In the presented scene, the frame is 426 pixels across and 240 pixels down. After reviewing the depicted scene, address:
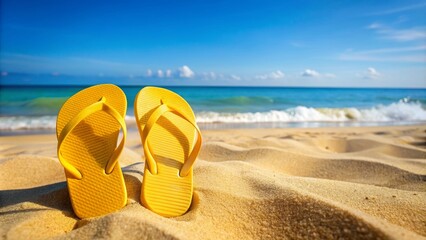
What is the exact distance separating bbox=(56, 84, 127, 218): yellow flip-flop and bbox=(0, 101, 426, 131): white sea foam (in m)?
5.46

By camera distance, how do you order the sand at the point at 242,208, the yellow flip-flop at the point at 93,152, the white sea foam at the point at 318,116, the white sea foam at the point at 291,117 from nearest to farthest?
1. the sand at the point at 242,208
2. the yellow flip-flop at the point at 93,152
3. the white sea foam at the point at 291,117
4. the white sea foam at the point at 318,116

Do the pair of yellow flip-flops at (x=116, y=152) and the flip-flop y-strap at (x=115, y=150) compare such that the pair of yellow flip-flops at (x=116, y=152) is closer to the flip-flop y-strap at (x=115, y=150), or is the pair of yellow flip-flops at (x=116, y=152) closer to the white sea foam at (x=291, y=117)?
the flip-flop y-strap at (x=115, y=150)

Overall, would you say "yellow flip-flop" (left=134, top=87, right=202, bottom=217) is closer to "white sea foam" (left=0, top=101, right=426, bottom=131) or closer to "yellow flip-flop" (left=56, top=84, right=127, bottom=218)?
"yellow flip-flop" (left=56, top=84, right=127, bottom=218)

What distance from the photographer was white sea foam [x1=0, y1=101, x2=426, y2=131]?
6941 millimetres

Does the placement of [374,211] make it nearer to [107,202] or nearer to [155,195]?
[155,195]

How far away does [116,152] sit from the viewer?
1.56 metres

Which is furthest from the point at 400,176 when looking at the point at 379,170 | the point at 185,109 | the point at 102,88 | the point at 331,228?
the point at 102,88

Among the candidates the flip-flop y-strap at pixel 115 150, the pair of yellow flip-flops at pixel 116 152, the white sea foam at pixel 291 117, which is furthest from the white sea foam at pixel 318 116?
the flip-flop y-strap at pixel 115 150

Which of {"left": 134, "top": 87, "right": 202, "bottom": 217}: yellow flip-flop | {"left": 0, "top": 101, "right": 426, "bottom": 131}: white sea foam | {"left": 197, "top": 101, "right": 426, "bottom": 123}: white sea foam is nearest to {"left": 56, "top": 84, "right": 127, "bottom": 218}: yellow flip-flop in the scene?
{"left": 134, "top": 87, "right": 202, "bottom": 217}: yellow flip-flop

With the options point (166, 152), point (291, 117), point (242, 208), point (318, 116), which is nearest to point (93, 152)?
point (166, 152)

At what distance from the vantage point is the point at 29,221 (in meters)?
1.20

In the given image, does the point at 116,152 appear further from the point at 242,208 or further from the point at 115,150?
the point at 242,208

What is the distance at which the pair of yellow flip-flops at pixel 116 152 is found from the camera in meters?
1.41

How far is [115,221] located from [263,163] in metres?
1.61
